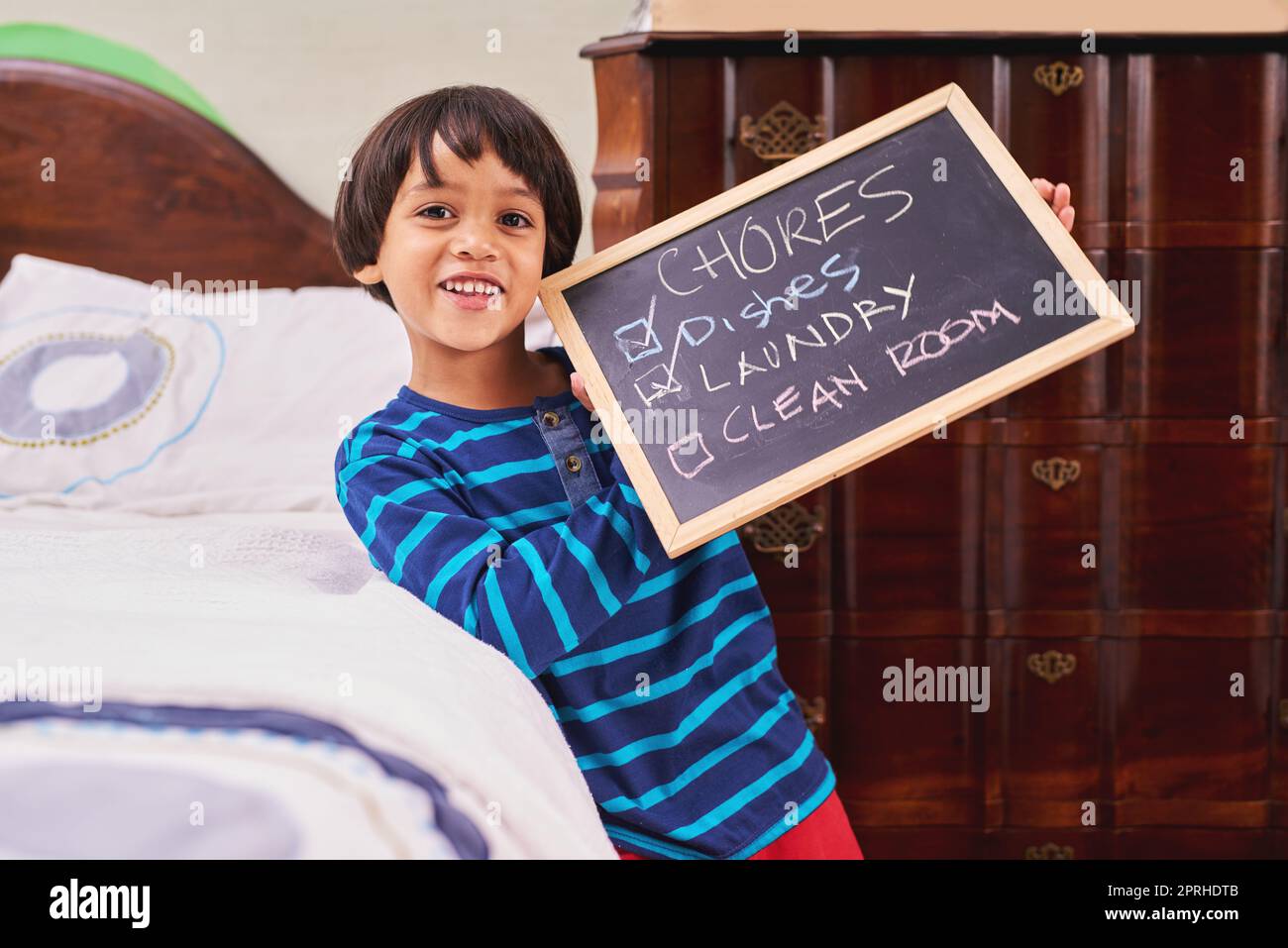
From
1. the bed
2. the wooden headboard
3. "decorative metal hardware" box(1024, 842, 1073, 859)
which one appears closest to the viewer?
the bed

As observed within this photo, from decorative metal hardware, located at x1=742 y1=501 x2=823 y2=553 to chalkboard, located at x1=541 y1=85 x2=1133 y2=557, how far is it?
0.56 metres

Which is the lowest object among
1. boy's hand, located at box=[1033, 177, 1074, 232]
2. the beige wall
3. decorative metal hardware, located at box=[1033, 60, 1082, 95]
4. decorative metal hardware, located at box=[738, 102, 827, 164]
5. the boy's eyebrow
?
boy's hand, located at box=[1033, 177, 1074, 232]

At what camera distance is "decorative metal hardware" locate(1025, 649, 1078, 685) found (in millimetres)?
1528

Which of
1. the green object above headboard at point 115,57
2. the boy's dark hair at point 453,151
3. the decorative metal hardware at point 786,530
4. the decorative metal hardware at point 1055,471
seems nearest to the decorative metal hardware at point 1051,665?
the decorative metal hardware at point 1055,471

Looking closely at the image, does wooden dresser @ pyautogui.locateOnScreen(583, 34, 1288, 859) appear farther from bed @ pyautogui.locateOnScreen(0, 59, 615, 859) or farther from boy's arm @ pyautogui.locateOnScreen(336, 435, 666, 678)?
boy's arm @ pyautogui.locateOnScreen(336, 435, 666, 678)

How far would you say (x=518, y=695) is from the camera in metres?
0.80

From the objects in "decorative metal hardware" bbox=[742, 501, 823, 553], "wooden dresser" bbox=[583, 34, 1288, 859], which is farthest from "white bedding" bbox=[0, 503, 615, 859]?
"wooden dresser" bbox=[583, 34, 1288, 859]

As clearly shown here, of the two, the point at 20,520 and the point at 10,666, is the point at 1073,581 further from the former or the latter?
the point at 20,520

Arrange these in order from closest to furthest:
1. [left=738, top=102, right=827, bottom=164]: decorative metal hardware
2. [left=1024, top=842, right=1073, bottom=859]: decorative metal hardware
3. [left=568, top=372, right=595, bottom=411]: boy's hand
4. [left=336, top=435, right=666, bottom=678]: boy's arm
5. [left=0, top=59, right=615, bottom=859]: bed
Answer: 1. [left=0, top=59, right=615, bottom=859]: bed
2. [left=336, top=435, right=666, bottom=678]: boy's arm
3. [left=568, top=372, right=595, bottom=411]: boy's hand
4. [left=738, top=102, right=827, bottom=164]: decorative metal hardware
5. [left=1024, top=842, right=1073, bottom=859]: decorative metal hardware

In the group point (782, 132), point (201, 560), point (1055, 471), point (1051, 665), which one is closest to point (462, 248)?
point (201, 560)

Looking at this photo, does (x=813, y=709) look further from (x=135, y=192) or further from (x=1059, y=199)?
(x=135, y=192)

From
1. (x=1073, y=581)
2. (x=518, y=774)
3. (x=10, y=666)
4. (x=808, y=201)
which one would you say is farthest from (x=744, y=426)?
(x=1073, y=581)

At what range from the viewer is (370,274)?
1.04m

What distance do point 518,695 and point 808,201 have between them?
20.9 inches
